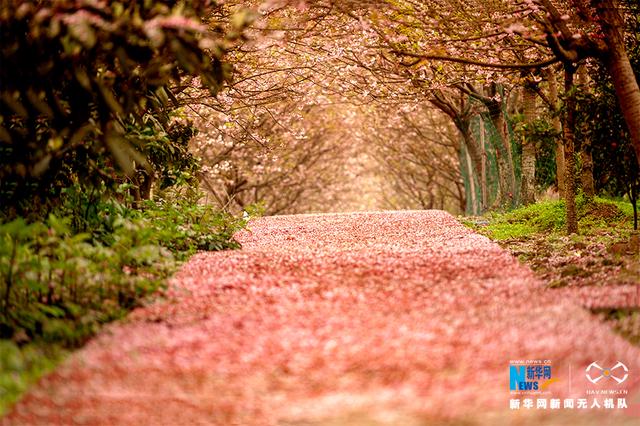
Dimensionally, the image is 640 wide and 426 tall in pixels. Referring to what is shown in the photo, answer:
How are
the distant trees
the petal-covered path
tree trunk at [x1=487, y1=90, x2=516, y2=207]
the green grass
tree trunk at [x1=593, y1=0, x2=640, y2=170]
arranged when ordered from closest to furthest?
the petal-covered path < the distant trees < tree trunk at [x1=593, y1=0, x2=640, y2=170] < the green grass < tree trunk at [x1=487, y1=90, x2=516, y2=207]

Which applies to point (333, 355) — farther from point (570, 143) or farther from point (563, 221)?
point (563, 221)

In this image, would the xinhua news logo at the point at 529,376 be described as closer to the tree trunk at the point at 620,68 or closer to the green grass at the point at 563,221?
the tree trunk at the point at 620,68

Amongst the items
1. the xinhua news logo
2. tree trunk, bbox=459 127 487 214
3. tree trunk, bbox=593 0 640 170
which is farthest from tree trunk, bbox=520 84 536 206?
the xinhua news logo

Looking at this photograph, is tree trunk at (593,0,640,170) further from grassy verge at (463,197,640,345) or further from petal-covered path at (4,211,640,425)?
petal-covered path at (4,211,640,425)

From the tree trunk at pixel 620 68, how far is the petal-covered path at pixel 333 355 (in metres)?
3.11

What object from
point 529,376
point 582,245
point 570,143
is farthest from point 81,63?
point 570,143

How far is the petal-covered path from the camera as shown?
180 inches

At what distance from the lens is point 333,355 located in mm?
5473

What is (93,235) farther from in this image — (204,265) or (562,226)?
(562,226)

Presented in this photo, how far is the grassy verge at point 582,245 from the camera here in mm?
8211

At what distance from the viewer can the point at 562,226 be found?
15.6 metres

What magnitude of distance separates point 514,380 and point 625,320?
2.24m

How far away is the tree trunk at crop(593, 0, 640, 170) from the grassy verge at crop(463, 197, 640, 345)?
1726 mm

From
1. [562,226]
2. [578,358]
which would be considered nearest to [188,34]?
[578,358]
